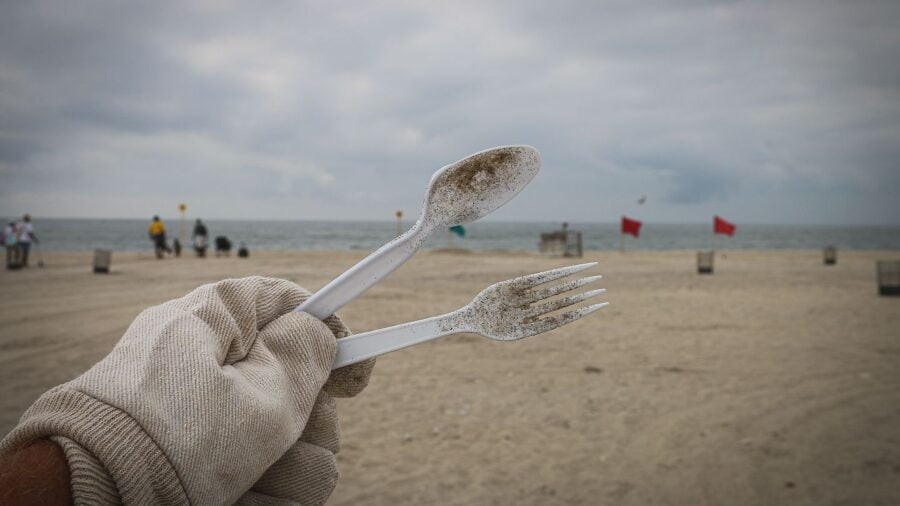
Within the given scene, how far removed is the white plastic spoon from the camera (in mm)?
1022

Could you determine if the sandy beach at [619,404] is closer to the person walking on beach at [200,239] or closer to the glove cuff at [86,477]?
the glove cuff at [86,477]

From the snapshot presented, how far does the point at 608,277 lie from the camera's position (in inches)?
618

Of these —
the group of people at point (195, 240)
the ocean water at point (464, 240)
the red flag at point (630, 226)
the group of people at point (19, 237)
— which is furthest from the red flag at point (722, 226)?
the group of people at point (19, 237)

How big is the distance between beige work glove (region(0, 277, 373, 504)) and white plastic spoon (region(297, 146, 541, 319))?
0.06 m

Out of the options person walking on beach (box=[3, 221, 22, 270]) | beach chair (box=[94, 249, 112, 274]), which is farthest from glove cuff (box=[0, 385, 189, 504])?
person walking on beach (box=[3, 221, 22, 270])

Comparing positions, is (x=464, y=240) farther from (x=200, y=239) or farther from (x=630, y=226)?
(x=200, y=239)

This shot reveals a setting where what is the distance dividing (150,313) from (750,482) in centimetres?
409

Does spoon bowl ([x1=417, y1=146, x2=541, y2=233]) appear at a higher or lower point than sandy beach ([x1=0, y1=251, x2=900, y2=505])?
higher

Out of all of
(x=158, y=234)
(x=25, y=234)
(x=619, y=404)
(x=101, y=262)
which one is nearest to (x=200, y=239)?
(x=158, y=234)

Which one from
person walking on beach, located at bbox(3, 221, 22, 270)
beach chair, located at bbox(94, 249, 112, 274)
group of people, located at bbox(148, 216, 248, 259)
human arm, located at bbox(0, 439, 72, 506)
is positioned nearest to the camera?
human arm, located at bbox(0, 439, 72, 506)

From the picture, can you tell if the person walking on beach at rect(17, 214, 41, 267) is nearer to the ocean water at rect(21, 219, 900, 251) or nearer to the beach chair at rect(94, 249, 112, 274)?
the beach chair at rect(94, 249, 112, 274)

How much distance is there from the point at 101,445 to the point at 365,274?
1.44ft

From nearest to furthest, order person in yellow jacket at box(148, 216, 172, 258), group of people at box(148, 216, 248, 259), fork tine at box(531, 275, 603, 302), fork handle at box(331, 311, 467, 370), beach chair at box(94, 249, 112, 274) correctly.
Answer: fork handle at box(331, 311, 467, 370), fork tine at box(531, 275, 603, 302), beach chair at box(94, 249, 112, 274), person in yellow jacket at box(148, 216, 172, 258), group of people at box(148, 216, 248, 259)

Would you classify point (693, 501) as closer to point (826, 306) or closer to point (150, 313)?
point (150, 313)
